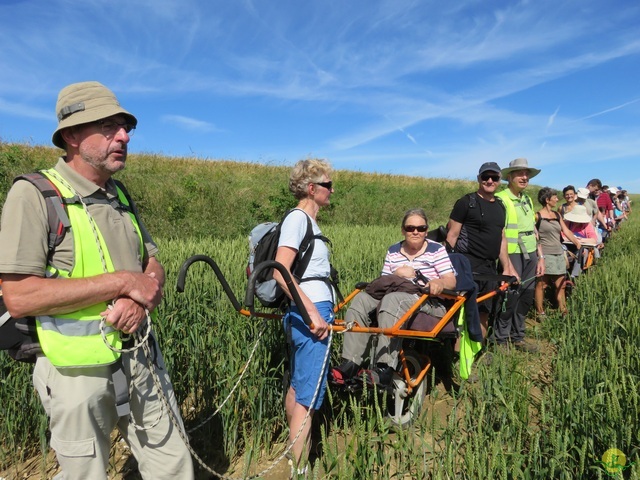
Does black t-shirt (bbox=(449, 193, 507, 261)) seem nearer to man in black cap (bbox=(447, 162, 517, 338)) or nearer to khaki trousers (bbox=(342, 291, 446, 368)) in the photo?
man in black cap (bbox=(447, 162, 517, 338))

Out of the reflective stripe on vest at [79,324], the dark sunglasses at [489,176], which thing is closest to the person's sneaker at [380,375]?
the reflective stripe on vest at [79,324]

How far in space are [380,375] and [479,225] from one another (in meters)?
2.11

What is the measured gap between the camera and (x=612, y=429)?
2209mm

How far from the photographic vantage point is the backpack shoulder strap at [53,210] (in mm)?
1546

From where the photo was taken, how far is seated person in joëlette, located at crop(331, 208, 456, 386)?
295 cm

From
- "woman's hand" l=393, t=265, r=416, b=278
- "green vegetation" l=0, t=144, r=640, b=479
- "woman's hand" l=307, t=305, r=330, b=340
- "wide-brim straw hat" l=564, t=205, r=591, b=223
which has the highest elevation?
"wide-brim straw hat" l=564, t=205, r=591, b=223

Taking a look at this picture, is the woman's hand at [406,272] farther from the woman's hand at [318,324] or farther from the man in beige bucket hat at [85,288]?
the man in beige bucket hat at [85,288]

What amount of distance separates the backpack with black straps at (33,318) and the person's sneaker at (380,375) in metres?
1.83

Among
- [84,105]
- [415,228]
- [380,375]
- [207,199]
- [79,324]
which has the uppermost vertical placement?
[207,199]

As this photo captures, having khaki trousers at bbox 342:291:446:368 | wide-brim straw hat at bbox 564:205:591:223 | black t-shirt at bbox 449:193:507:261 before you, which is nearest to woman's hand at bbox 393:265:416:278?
khaki trousers at bbox 342:291:446:368

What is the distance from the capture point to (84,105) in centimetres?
166

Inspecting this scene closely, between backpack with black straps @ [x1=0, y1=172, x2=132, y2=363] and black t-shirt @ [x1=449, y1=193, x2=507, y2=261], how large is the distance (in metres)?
3.52

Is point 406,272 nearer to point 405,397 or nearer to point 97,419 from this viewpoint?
point 405,397

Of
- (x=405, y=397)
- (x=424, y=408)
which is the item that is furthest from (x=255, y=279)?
(x=424, y=408)
